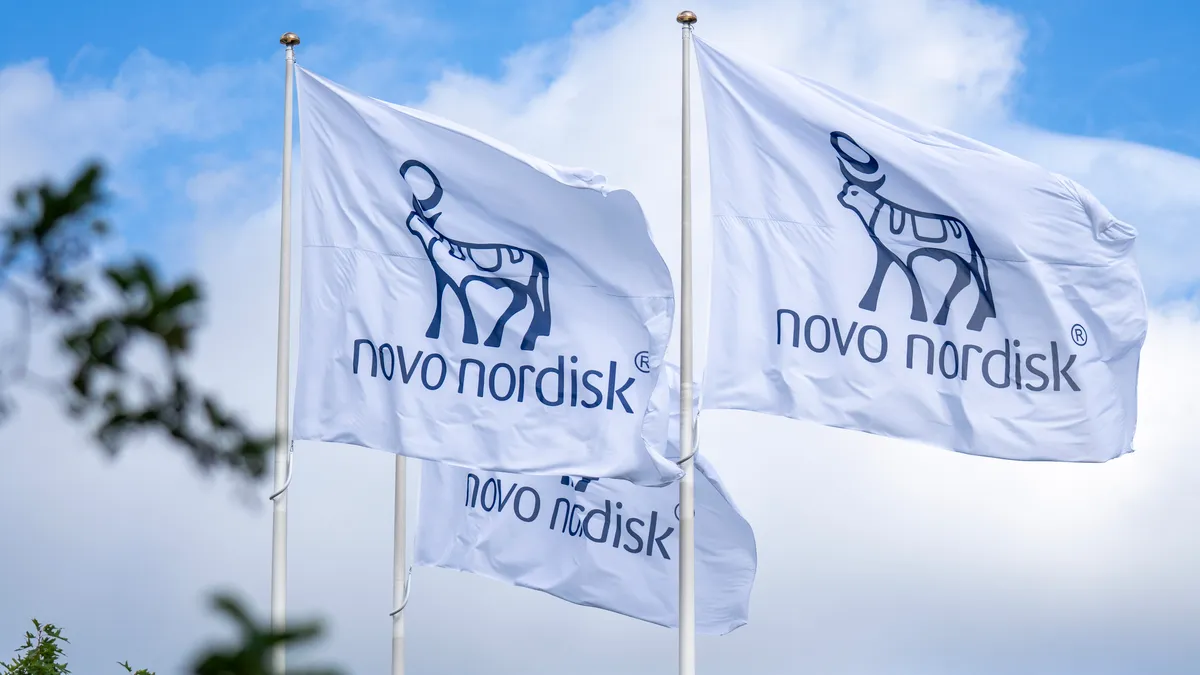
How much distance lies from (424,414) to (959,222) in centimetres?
546

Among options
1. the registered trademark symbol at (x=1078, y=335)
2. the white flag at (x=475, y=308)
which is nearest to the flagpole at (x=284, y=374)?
the white flag at (x=475, y=308)

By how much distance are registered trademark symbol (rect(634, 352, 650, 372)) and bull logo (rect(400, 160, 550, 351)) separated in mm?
895

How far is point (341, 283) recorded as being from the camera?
1673cm

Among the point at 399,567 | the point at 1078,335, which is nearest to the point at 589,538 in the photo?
the point at 399,567

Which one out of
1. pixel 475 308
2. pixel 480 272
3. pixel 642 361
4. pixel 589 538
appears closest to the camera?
pixel 642 361

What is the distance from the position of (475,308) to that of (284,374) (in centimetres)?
216

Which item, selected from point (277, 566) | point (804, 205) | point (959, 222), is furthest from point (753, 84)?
point (277, 566)

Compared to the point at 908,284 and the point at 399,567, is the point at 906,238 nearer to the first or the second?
the point at 908,284

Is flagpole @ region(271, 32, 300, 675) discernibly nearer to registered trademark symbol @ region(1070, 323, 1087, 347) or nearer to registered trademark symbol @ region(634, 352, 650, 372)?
registered trademark symbol @ region(634, 352, 650, 372)

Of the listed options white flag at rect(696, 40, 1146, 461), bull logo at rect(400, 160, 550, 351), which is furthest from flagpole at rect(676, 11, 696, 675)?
bull logo at rect(400, 160, 550, 351)

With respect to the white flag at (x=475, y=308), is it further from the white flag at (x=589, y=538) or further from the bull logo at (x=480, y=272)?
the white flag at (x=589, y=538)

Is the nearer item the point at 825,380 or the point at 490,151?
the point at 825,380

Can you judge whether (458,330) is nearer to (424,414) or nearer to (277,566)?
(424,414)

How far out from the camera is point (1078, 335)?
16.4 m
